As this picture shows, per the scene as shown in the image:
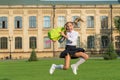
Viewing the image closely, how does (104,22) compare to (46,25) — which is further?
(104,22)

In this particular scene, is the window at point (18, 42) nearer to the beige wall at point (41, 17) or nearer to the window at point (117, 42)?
the beige wall at point (41, 17)

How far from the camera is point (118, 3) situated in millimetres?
84125

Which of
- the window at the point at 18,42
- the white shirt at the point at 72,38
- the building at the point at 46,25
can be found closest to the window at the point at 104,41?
the building at the point at 46,25

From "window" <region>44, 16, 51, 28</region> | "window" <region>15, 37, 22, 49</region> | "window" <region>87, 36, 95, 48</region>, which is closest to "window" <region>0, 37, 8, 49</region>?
"window" <region>15, 37, 22, 49</region>

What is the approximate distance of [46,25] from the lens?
3103 inches

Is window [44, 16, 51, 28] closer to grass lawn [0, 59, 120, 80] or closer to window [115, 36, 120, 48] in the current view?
window [115, 36, 120, 48]

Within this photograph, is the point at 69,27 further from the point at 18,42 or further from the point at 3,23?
the point at 3,23

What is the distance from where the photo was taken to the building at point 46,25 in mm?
77312

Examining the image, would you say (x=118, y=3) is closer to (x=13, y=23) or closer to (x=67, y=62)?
(x=13, y=23)

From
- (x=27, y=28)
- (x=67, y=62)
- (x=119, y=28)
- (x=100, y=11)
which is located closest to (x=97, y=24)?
(x=100, y=11)

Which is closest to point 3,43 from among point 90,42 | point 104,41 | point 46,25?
point 46,25

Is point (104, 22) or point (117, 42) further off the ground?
point (104, 22)

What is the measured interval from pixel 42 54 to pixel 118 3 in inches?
695

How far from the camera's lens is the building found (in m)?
77.3
